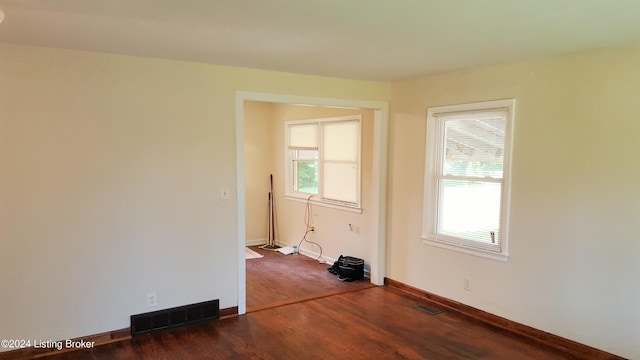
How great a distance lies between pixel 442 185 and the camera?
4254mm

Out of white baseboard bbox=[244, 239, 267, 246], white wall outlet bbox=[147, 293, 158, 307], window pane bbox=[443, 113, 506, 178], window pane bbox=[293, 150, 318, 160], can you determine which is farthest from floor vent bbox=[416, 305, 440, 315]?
white baseboard bbox=[244, 239, 267, 246]

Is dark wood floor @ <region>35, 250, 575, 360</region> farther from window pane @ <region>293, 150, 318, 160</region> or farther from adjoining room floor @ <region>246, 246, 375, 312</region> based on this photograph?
window pane @ <region>293, 150, 318, 160</region>

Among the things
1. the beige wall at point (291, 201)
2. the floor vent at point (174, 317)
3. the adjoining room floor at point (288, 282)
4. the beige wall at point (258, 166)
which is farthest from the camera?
the beige wall at point (258, 166)

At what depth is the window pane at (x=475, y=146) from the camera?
3.75 metres

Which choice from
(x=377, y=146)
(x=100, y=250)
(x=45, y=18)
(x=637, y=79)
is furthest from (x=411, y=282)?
(x=45, y=18)

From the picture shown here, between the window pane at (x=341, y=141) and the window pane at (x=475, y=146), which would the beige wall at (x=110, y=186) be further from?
the window pane at (x=475, y=146)

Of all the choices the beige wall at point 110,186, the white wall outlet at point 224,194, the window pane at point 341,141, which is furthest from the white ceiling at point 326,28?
the window pane at point 341,141

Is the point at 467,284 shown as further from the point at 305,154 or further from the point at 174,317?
the point at 305,154

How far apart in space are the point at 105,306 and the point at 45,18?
2256mm

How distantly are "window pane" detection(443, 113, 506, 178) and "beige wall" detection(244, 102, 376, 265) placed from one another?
47.6 inches

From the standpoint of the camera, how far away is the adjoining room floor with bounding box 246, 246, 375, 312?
4434 mm

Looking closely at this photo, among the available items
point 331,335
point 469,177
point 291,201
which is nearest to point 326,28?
point 469,177

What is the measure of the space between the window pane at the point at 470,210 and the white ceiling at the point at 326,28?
3.92 ft

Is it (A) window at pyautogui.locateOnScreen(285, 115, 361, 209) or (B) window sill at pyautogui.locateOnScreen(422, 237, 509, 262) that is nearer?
(B) window sill at pyautogui.locateOnScreen(422, 237, 509, 262)
